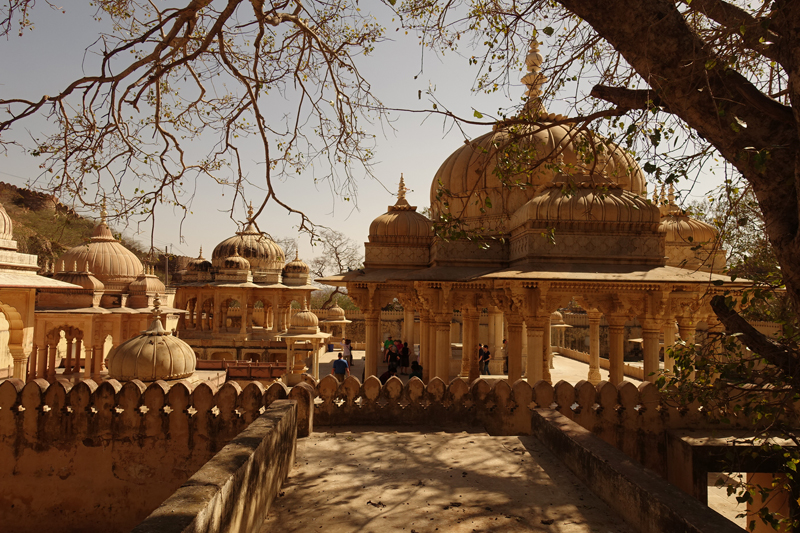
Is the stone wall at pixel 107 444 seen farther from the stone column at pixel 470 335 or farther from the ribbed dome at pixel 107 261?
the ribbed dome at pixel 107 261

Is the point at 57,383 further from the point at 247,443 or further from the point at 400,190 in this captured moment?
the point at 400,190

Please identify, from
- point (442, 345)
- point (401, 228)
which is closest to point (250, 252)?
point (401, 228)

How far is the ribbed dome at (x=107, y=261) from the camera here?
22.3m

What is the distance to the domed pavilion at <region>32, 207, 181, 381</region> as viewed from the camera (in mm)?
18938

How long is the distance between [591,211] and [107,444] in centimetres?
864

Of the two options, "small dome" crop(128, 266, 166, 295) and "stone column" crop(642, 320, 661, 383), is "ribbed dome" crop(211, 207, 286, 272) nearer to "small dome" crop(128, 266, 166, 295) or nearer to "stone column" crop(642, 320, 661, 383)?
"small dome" crop(128, 266, 166, 295)

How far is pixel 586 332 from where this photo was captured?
3034 centimetres

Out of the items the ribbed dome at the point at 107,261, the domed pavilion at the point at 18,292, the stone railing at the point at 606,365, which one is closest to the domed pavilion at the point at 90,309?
the ribbed dome at the point at 107,261

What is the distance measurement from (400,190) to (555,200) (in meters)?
6.06

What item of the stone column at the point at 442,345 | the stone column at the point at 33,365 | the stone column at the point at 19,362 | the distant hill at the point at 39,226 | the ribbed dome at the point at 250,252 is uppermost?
the distant hill at the point at 39,226

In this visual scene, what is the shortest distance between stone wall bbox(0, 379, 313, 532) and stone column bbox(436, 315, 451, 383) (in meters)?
6.11

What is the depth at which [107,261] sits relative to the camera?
898 inches

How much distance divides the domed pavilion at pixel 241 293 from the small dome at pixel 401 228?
42.6ft

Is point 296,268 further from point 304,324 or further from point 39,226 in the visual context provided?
point 39,226
